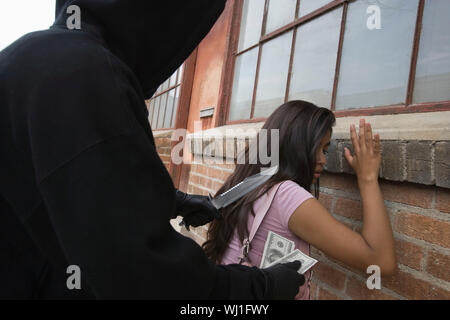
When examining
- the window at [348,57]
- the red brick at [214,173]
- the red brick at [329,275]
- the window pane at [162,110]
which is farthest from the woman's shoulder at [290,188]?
the window pane at [162,110]

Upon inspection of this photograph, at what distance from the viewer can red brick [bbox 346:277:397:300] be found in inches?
51.1

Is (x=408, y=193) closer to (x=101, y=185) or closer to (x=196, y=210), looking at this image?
(x=196, y=210)

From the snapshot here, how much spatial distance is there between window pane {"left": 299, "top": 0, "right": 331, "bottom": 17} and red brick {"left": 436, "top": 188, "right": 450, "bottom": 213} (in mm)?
1413

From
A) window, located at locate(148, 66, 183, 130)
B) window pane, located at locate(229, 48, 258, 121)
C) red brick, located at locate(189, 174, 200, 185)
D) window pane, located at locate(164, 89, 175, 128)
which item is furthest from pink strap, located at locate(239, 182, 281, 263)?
window pane, located at locate(164, 89, 175, 128)

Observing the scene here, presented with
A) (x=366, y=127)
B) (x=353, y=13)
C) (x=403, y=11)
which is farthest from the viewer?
(x=353, y=13)

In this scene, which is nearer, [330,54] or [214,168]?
[330,54]

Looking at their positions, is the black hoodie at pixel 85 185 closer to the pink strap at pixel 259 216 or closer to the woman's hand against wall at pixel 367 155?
the pink strap at pixel 259 216

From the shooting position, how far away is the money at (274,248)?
3.88 ft

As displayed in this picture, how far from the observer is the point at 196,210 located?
1.53 m

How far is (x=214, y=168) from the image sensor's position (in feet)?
9.01

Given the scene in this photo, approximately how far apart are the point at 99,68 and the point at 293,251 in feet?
2.87

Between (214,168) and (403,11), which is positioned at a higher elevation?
(403,11)

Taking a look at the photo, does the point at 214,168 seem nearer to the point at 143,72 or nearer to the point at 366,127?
the point at 366,127
